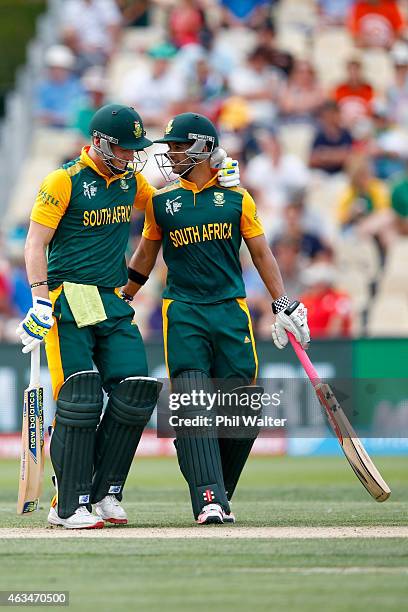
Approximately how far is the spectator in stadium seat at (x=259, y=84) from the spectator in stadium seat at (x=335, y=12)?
1.96 metres

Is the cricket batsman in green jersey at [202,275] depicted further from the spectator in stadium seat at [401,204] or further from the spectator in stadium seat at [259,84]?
the spectator in stadium seat at [259,84]

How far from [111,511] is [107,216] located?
5.65 ft

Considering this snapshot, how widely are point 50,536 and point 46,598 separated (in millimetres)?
2008

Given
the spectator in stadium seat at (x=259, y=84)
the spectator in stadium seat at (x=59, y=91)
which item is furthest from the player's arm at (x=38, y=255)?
the spectator in stadium seat at (x=59, y=91)

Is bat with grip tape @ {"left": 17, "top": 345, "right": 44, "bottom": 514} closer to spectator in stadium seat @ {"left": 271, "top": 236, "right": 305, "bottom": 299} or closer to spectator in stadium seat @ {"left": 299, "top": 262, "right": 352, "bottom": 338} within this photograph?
spectator in stadium seat @ {"left": 299, "top": 262, "right": 352, "bottom": 338}

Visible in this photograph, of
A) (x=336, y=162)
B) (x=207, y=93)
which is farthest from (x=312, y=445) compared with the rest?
(x=207, y=93)

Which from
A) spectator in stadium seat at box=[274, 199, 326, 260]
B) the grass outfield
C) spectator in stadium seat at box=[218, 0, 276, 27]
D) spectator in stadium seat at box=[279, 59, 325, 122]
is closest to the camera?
the grass outfield

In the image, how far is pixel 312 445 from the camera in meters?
14.7

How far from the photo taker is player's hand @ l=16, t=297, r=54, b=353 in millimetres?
7938

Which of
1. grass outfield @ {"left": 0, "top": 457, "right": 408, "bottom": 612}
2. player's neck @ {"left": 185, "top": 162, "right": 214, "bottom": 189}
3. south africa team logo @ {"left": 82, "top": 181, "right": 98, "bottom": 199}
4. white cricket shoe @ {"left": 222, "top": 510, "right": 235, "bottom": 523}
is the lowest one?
white cricket shoe @ {"left": 222, "top": 510, "right": 235, "bottom": 523}

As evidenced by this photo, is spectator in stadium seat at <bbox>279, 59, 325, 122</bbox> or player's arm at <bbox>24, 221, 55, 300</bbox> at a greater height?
spectator in stadium seat at <bbox>279, 59, 325, 122</bbox>

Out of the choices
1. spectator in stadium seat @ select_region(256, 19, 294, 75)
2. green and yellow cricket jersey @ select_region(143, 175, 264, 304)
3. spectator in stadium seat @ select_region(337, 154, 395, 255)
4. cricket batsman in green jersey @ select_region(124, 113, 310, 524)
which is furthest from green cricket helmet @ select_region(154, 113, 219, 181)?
spectator in stadium seat @ select_region(256, 19, 294, 75)

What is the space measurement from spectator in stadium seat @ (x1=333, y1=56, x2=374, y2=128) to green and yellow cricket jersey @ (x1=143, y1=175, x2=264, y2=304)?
33.7 ft

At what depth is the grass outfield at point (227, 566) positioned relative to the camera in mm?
5586
